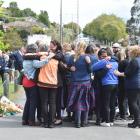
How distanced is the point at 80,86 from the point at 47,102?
774mm

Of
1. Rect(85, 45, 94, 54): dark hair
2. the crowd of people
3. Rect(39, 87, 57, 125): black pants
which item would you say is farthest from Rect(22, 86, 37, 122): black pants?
Rect(85, 45, 94, 54): dark hair

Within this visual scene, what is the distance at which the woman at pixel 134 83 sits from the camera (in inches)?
461

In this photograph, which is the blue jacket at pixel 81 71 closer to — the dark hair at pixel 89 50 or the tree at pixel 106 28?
the dark hair at pixel 89 50

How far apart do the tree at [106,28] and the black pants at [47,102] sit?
103092 millimetres

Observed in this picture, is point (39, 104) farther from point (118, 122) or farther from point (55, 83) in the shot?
point (118, 122)

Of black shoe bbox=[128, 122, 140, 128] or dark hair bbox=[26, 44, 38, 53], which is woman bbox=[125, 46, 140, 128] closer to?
black shoe bbox=[128, 122, 140, 128]

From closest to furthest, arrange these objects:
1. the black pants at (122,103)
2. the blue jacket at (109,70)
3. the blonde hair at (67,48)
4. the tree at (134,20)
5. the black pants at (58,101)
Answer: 1. the blue jacket at (109,70)
2. the black pants at (58,101)
3. the blonde hair at (67,48)
4. the black pants at (122,103)
5. the tree at (134,20)

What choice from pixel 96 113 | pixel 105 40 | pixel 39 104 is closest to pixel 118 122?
pixel 96 113

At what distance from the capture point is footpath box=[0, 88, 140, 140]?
34.4 feet

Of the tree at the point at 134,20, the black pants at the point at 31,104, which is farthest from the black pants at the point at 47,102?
the tree at the point at 134,20
